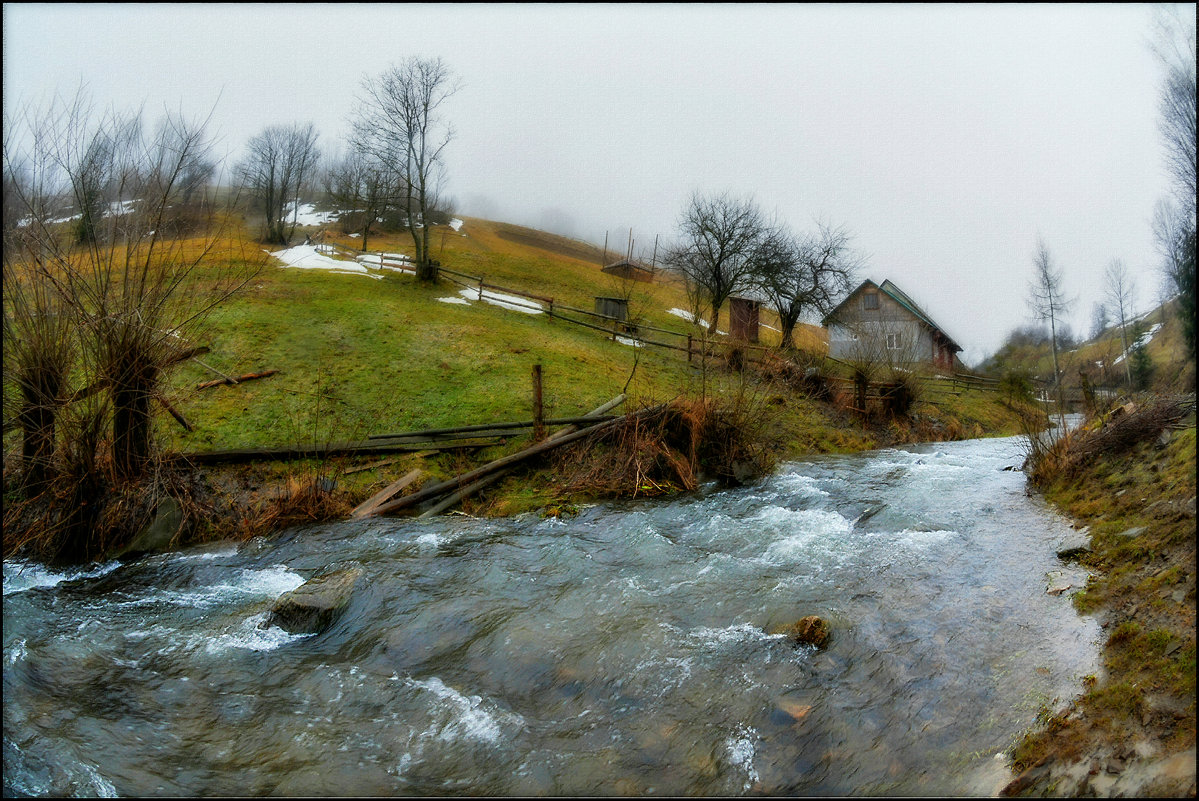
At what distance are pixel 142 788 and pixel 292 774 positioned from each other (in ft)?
3.09

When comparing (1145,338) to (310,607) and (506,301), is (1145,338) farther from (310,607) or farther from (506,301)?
(506,301)

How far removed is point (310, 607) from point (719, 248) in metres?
35.5

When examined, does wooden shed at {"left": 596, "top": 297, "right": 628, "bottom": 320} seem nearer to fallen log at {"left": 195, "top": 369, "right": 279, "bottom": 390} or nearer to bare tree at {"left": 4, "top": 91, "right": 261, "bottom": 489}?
fallen log at {"left": 195, "top": 369, "right": 279, "bottom": 390}

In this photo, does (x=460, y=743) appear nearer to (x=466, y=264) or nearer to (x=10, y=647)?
(x=10, y=647)

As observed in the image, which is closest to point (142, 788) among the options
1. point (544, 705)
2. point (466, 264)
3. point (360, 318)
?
point (544, 705)

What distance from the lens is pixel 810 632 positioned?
20.3ft

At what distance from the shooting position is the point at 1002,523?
9617 mm

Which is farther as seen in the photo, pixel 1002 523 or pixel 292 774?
pixel 1002 523

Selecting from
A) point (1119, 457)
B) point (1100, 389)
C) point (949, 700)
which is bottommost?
point (949, 700)

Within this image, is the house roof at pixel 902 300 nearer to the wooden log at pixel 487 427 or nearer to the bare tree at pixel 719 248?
the bare tree at pixel 719 248

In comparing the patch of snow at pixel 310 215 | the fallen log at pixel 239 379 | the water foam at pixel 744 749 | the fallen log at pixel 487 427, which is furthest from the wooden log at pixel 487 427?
the patch of snow at pixel 310 215

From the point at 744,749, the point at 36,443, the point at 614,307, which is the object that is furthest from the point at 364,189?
the point at 744,749

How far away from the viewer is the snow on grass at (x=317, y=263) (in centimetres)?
3617

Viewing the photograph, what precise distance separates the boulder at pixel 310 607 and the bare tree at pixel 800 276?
1306 inches
